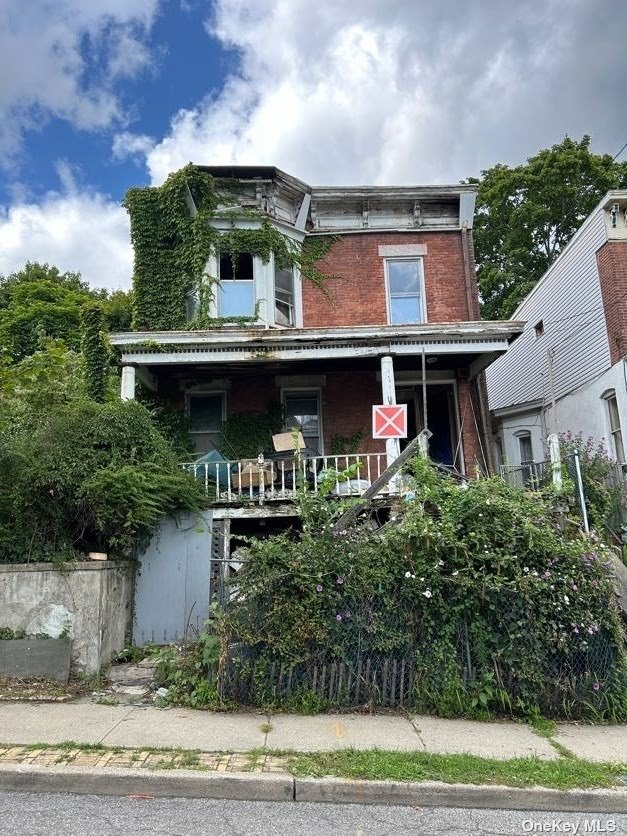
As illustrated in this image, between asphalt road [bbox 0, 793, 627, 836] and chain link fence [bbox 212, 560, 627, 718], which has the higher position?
chain link fence [bbox 212, 560, 627, 718]

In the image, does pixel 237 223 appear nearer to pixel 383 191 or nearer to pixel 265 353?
pixel 383 191

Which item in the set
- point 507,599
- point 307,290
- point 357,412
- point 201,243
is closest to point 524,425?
point 357,412

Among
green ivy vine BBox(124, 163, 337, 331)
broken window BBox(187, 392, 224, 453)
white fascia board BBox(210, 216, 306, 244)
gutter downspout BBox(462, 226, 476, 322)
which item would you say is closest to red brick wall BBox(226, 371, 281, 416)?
broken window BBox(187, 392, 224, 453)

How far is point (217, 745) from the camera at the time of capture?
4.98 metres

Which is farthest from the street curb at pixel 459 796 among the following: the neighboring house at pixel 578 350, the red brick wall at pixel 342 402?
the red brick wall at pixel 342 402

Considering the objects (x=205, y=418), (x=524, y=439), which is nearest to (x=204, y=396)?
(x=205, y=418)

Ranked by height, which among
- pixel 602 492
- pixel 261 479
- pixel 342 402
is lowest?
pixel 602 492

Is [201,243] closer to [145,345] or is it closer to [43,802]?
[145,345]

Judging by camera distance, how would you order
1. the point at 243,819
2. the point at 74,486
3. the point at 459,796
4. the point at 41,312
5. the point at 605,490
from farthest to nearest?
the point at 41,312, the point at 605,490, the point at 74,486, the point at 459,796, the point at 243,819

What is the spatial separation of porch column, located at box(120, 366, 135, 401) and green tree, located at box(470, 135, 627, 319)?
64.6 feet

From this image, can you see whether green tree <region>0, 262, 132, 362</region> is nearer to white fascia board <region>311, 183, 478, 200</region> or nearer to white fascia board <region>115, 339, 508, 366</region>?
white fascia board <region>311, 183, 478, 200</region>

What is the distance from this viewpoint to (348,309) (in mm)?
13352

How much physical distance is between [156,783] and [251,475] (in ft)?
19.0

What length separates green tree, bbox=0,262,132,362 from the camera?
27750mm
